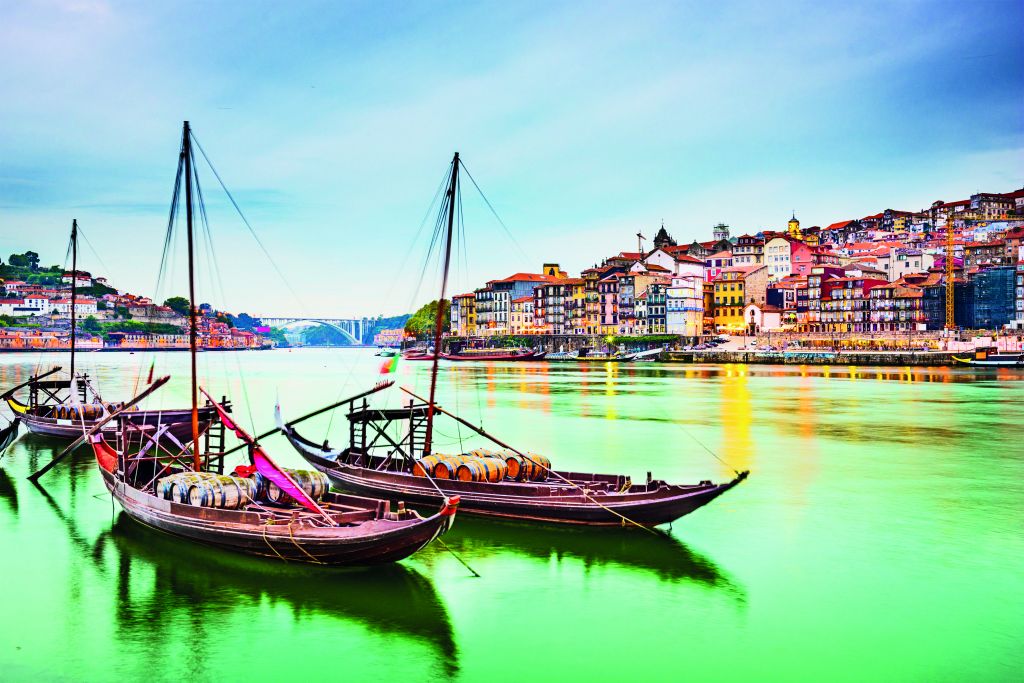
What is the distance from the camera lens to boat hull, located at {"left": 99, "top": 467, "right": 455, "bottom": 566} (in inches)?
559

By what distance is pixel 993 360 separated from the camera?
99625mm

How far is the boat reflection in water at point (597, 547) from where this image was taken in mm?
16319

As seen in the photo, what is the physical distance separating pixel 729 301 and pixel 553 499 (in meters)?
116

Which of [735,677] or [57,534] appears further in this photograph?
[57,534]

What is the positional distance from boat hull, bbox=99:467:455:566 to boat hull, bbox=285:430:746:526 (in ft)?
11.3

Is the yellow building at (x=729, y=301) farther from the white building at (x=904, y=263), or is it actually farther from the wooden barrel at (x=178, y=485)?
the wooden barrel at (x=178, y=485)

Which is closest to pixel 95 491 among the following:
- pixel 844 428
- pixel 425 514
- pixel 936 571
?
pixel 425 514

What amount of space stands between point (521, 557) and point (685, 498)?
3.44 meters

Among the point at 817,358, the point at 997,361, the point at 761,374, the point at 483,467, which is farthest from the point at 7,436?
the point at 997,361

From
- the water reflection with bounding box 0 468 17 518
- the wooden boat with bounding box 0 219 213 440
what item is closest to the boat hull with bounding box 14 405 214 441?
the wooden boat with bounding box 0 219 213 440

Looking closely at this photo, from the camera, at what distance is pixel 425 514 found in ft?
65.2

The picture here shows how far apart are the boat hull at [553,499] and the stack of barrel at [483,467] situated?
1.19ft

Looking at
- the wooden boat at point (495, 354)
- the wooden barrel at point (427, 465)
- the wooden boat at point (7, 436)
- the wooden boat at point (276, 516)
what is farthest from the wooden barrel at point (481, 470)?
the wooden boat at point (495, 354)

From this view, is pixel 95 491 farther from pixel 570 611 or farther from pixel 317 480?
pixel 570 611
